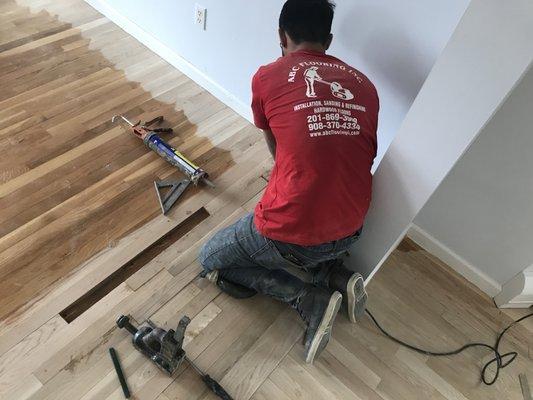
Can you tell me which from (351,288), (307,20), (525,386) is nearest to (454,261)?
(525,386)

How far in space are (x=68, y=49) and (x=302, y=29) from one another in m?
1.63

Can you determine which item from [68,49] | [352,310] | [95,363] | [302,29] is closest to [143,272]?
[95,363]

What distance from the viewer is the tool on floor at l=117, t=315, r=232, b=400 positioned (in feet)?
3.59

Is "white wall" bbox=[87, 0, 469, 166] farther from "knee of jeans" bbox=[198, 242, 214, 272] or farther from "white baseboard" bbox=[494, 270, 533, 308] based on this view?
"knee of jeans" bbox=[198, 242, 214, 272]

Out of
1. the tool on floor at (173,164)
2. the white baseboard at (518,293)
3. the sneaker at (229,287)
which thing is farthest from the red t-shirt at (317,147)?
the white baseboard at (518,293)

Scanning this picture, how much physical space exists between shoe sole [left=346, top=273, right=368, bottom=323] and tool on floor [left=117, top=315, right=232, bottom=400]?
50 cm

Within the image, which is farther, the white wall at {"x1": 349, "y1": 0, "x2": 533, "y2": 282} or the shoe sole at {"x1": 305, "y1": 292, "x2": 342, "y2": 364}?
the shoe sole at {"x1": 305, "y1": 292, "x2": 342, "y2": 364}

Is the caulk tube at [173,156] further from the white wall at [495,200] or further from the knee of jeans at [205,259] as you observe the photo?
the white wall at [495,200]

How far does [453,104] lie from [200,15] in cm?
145

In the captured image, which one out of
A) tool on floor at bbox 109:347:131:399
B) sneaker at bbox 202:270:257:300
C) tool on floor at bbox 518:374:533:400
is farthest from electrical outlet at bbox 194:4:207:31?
tool on floor at bbox 518:374:533:400

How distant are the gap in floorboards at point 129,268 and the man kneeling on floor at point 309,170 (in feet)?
0.90

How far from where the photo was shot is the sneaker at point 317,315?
4.04ft

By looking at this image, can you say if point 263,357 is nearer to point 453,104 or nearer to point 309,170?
point 309,170

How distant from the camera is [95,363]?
1.19 metres
